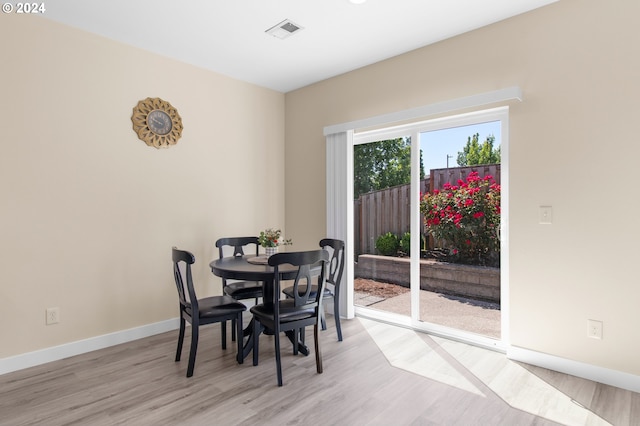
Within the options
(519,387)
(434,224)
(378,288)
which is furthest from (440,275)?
(519,387)

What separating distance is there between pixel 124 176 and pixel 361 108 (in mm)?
2442

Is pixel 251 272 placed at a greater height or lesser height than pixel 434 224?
lesser

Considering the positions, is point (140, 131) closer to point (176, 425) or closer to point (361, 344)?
point (176, 425)

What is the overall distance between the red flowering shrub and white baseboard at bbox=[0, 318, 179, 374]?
9.19ft

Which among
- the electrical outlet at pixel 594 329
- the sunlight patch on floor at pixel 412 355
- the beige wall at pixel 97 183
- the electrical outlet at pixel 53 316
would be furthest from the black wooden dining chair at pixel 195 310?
the electrical outlet at pixel 594 329

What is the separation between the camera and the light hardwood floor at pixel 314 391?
7.00ft

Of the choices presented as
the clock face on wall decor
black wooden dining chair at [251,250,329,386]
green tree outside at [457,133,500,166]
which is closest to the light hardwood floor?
black wooden dining chair at [251,250,329,386]

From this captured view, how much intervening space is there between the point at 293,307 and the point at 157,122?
7.39ft

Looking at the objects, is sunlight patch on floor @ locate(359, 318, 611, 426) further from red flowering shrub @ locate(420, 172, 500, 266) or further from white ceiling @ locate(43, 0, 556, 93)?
white ceiling @ locate(43, 0, 556, 93)

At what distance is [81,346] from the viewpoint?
Result: 308 centimetres

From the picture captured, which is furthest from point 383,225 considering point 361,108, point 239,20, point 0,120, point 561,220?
point 0,120

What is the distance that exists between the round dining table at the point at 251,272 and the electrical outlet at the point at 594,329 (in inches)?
82.1

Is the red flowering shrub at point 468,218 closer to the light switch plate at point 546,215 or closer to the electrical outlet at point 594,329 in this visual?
the light switch plate at point 546,215

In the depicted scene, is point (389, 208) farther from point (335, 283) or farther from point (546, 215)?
point (546, 215)
